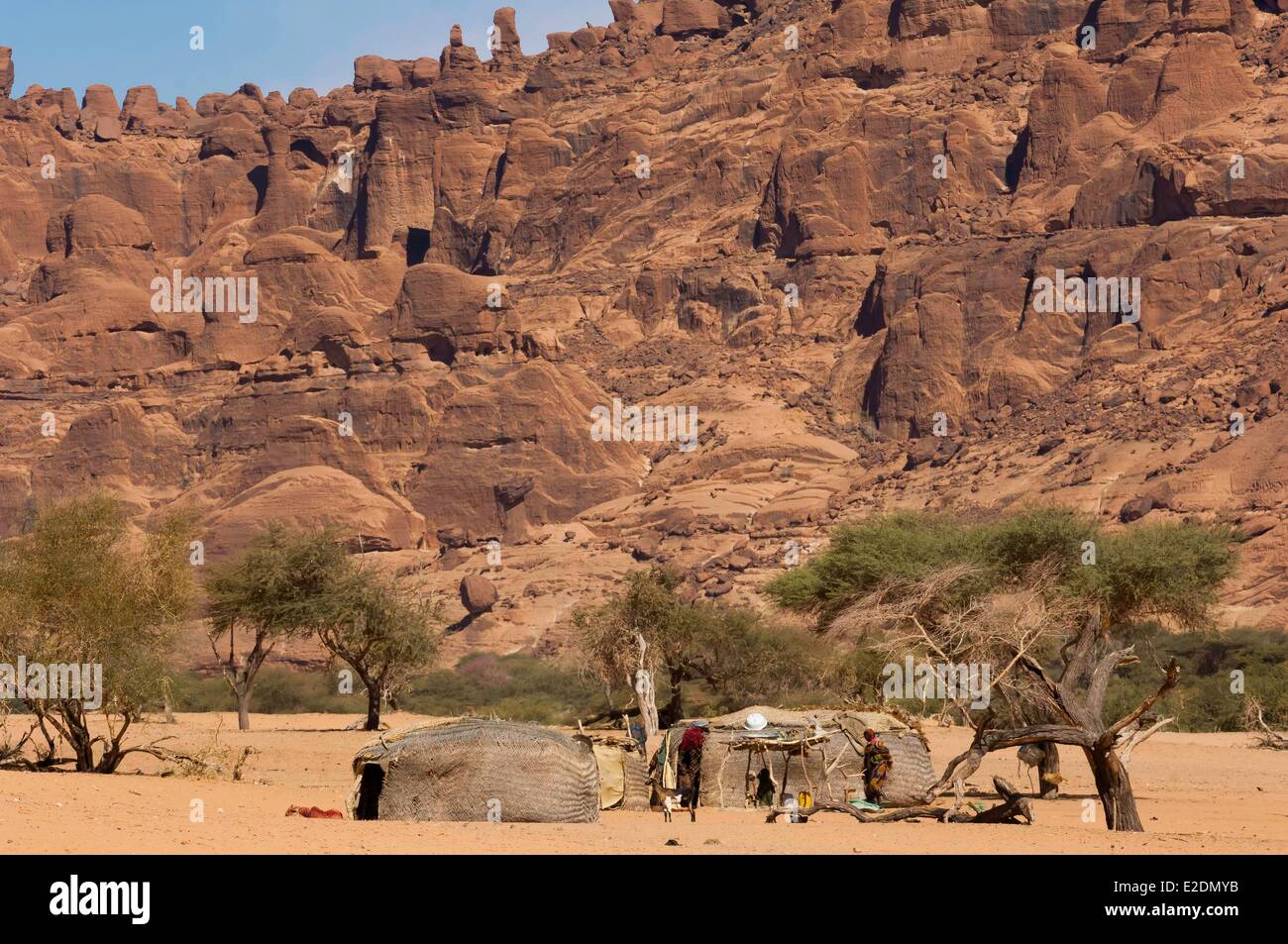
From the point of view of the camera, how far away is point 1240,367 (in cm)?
9238

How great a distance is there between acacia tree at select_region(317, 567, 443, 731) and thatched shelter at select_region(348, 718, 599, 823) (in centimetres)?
1976

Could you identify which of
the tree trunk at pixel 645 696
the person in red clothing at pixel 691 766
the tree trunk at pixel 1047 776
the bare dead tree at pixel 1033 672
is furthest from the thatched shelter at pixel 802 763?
the tree trunk at pixel 645 696

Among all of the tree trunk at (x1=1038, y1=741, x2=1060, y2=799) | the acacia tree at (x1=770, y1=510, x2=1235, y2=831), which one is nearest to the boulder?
the acacia tree at (x1=770, y1=510, x2=1235, y2=831)

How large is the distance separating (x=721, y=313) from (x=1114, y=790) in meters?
111

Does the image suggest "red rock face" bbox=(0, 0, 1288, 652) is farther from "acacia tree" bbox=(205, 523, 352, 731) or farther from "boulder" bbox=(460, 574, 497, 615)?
"acacia tree" bbox=(205, 523, 352, 731)

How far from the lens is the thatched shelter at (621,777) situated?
21297 mm

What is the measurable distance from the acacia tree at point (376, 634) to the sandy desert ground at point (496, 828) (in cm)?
1189

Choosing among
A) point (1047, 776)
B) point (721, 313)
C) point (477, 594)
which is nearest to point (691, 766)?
point (1047, 776)

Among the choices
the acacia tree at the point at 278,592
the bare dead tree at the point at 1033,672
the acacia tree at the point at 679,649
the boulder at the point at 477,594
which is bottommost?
the bare dead tree at the point at 1033,672

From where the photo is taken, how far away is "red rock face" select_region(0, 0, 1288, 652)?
94.7m

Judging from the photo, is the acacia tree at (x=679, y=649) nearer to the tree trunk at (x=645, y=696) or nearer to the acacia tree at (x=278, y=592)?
the tree trunk at (x=645, y=696)

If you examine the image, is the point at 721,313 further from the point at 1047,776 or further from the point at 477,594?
the point at 1047,776
